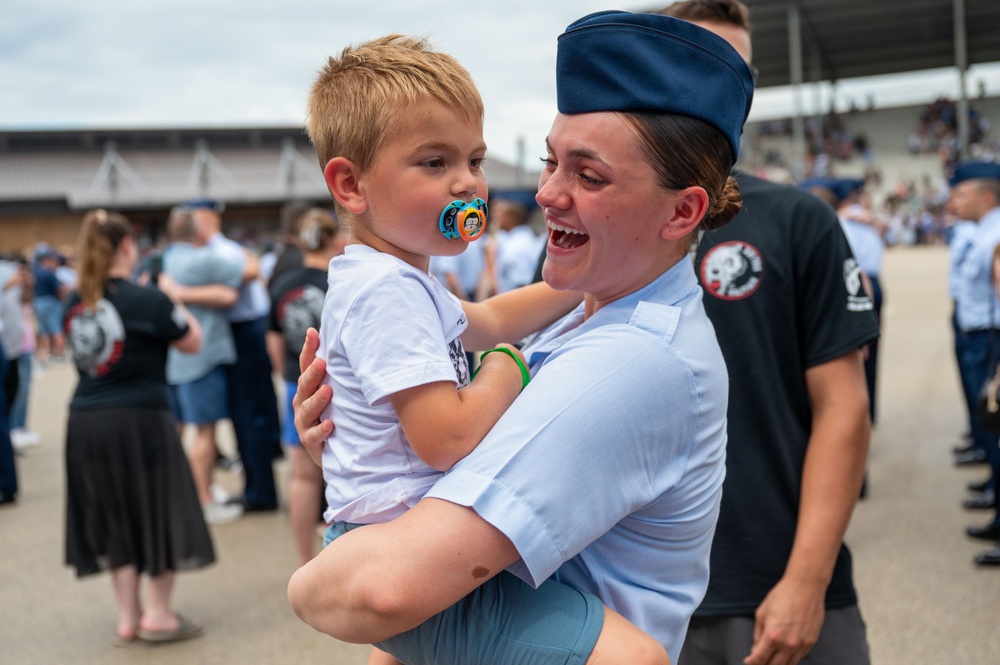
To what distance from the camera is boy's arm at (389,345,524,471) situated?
4.22 feet

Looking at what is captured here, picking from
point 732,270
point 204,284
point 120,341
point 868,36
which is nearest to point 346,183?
point 732,270

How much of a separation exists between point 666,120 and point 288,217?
559 cm

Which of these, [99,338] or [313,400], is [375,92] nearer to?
[313,400]

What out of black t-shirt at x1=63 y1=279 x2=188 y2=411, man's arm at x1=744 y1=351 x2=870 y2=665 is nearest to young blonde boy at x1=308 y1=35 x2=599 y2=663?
man's arm at x1=744 y1=351 x2=870 y2=665

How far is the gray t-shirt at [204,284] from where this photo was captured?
253 inches

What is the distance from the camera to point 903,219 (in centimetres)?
3597

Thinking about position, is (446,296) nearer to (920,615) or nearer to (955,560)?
(920,615)

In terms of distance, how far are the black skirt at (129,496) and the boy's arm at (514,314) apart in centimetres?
331

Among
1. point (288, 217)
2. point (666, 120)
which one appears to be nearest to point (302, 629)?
point (288, 217)

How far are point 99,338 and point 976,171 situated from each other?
6323mm

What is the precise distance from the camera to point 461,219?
4.90ft

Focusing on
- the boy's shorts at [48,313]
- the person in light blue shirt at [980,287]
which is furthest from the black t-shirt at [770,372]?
the boy's shorts at [48,313]

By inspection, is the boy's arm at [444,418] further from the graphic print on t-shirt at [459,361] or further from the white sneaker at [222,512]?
the white sneaker at [222,512]

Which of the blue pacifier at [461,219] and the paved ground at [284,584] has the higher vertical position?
the blue pacifier at [461,219]
